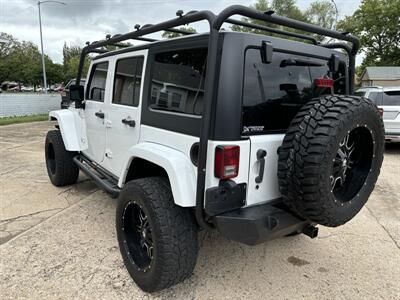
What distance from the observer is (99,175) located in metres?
3.86

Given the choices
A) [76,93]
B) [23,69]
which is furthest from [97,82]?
[23,69]

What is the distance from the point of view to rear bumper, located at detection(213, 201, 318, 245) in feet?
6.98

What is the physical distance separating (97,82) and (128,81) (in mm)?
1038

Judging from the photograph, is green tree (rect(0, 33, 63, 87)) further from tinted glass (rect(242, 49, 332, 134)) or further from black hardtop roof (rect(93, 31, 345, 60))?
tinted glass (rect(242, 49, 332, 134))

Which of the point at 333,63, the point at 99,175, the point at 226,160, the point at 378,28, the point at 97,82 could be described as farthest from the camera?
the point at 378,28

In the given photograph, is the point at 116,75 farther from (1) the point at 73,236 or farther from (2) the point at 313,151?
(2) the point at 313,151

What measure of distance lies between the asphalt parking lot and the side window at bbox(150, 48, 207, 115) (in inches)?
56.5

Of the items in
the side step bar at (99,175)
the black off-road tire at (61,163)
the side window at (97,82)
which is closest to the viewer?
the side step bar at (99,175)

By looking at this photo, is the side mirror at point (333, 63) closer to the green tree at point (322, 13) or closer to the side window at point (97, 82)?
the side window at point (97, 82)

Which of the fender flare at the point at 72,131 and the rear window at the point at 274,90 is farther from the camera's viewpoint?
the fender flare at the point at 72,131

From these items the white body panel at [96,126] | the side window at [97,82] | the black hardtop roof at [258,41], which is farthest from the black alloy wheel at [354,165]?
the side window at [97,82]

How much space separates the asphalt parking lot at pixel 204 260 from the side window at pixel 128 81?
1.41 meters

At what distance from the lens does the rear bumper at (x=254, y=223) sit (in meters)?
2.13

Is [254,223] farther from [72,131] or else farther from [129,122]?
[72,131]
